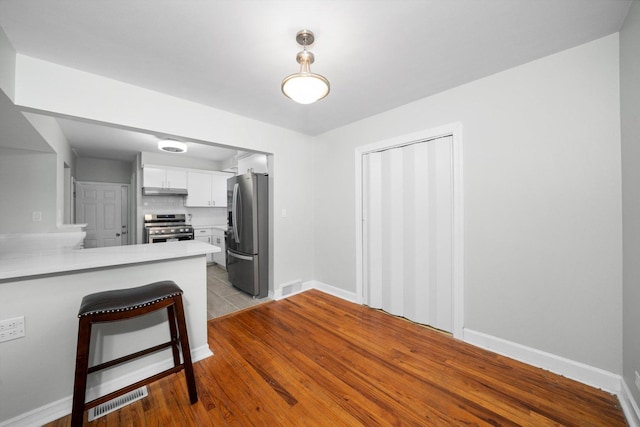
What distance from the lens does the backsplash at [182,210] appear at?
5238 mm

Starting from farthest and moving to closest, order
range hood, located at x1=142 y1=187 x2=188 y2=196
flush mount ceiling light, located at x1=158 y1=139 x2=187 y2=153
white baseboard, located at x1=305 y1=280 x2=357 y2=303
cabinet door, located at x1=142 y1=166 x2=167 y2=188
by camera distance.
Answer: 1. range hood, located at x1=142 y1=187 x2=188 y2=196
2. cabinet door, located at x1=142 y1=166 x2=167 y2=188
3. flush mount ceiling light, located at x1=158 y1=139 x2=187 y2=153
4. white baseboard, located at x1=305 y1=280 x2=357 y2=303

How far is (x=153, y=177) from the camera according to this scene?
476 centimetres

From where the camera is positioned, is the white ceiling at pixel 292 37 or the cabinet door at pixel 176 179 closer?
the white ceiling at pixel 292 37

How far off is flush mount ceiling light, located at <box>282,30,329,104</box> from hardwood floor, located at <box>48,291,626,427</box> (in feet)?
6.69

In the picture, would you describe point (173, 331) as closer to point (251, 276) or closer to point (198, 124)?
point (251, 276)

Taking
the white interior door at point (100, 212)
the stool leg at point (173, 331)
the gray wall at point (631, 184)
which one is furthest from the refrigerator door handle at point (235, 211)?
the white interior door at point (100, 212)

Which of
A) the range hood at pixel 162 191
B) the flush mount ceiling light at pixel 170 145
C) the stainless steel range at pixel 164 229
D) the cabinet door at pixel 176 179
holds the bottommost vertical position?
the stainless steel range at pixel 164 229

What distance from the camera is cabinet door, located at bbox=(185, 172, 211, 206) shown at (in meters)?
5.31

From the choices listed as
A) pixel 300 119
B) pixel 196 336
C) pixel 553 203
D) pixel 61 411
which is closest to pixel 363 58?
pixel 300 119

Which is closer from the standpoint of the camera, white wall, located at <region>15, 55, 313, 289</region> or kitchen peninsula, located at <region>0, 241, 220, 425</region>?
kitchen peninsula, located at <region>0, 241, 220, 425</region>

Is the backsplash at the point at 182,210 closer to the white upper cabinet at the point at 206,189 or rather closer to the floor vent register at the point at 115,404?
the white upper cabinet at the point at 206,189

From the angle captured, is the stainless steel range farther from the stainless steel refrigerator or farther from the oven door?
the stainless steel refrigerator

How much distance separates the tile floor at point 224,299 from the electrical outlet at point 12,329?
155 cm

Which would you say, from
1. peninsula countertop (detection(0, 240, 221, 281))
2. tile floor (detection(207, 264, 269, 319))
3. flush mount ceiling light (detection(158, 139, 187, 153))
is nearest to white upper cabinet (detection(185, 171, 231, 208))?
flush mount ceiling light (detection(158, 139, 187, 153))
